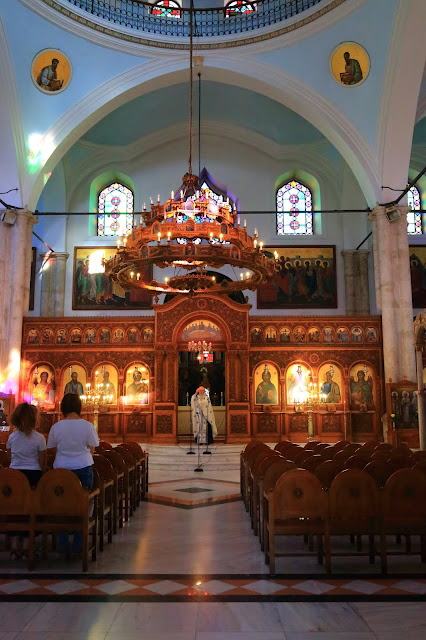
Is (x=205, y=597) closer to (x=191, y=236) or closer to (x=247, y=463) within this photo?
(x=247, y=463)

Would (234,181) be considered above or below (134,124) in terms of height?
below

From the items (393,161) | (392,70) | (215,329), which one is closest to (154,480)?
(215,329)

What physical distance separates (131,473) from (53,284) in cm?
1585

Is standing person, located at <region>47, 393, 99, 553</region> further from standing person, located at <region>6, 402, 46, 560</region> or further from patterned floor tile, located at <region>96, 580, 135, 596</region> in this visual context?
patterned floor tile, located at <region>96, 580, 135, 596</region>

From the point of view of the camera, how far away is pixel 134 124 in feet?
78.3

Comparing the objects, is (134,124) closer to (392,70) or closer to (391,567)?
(392,70)

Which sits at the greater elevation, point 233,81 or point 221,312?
point 233,81

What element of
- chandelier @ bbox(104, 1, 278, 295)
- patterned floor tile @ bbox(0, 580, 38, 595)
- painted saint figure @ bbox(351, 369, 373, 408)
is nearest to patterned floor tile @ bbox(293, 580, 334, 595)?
patterned floor tile @ bbox(0, 580, 38, 595)

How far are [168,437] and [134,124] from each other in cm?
1296

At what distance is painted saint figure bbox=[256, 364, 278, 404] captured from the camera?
1895cm

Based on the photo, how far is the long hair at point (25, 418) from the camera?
6.06 meters

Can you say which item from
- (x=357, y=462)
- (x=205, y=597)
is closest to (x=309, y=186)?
(x=357, y=462)

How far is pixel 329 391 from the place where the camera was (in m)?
19.0

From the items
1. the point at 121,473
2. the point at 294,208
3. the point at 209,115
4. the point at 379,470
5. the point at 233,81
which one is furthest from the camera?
the point at 294,208
